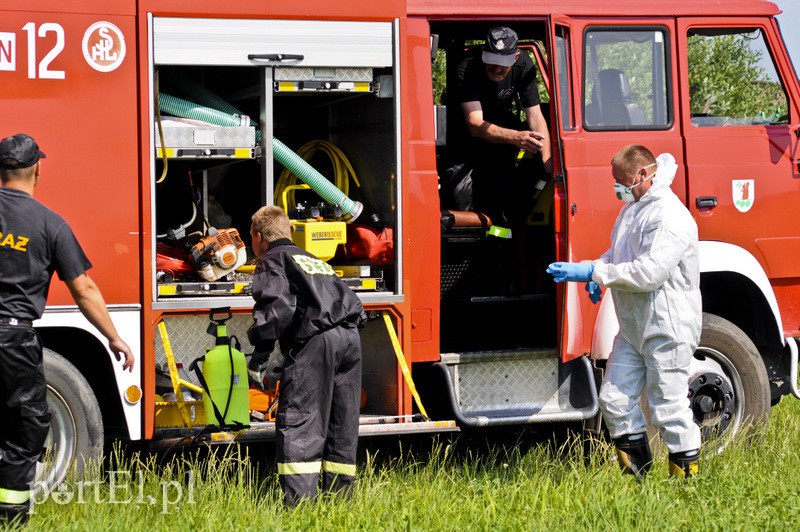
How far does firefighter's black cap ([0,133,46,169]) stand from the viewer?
15.5 ft

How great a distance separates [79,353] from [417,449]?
2.56 metres

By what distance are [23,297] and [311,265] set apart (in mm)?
1395

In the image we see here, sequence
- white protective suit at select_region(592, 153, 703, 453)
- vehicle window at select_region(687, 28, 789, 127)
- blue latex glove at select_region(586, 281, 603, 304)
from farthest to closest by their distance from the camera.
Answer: vehicle window at select_region(687, 28, 789, 127)
blue latex glove at select_region(586, 281, 603, 304)
white protective suit at select_region(592, 153, 703, 453)

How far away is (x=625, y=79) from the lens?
6688 mm

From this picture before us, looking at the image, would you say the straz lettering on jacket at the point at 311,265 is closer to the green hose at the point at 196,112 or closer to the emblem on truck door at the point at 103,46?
the green hose at the point at 196,112

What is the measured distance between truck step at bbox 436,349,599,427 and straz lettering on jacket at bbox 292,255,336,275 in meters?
1.19

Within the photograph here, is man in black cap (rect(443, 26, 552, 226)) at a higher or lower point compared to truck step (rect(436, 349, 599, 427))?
higher

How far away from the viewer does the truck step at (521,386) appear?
6406 millimetres

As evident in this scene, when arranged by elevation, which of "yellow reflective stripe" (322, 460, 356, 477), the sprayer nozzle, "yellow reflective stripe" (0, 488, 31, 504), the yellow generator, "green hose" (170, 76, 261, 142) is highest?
"green hose" (170, 76, 261, 142)

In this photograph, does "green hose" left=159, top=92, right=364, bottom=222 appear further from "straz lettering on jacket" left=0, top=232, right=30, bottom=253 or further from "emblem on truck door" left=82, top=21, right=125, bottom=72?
"straz lettering on jacket" left=0, top=232, right=30, bottom=253

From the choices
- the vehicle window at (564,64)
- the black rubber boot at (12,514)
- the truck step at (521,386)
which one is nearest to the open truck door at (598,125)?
the vehicle window at (564,64)

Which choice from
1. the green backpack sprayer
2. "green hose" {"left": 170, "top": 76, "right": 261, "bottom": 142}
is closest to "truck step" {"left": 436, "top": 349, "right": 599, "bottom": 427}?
the green backpack sprayer

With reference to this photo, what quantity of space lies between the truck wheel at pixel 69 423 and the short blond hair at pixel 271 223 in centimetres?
121

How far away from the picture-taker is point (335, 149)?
6578 millimetres
